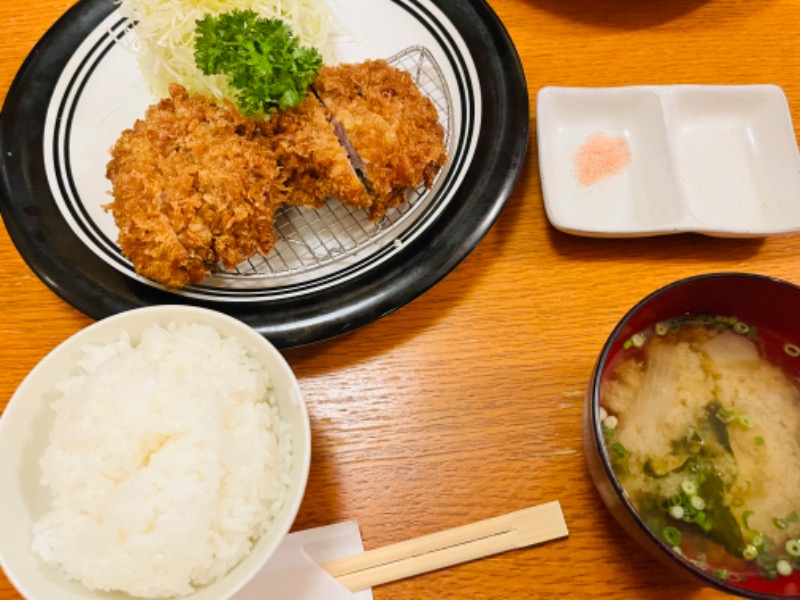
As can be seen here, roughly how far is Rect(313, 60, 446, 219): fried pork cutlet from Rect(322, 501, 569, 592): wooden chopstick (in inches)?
36.4

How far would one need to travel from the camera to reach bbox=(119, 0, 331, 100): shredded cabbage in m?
2.00

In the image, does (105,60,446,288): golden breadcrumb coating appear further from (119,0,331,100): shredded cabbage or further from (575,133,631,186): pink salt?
(575,133,631,186): pink salt

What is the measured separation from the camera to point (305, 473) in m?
1.32

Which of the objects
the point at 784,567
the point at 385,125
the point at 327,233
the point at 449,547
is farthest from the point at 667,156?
the point at 449,547

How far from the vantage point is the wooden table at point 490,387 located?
4.86 ft

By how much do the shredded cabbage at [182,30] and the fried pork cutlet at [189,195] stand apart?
282 mm

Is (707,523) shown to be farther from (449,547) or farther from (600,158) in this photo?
(600,158)

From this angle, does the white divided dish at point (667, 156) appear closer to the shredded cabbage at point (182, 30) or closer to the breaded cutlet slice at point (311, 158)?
the breaded cutlet slice at point (311, 158)

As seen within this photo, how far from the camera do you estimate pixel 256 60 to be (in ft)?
5.79

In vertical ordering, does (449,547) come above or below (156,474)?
below

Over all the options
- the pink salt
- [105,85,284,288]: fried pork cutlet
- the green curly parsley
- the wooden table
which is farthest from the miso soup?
the green curly parsley

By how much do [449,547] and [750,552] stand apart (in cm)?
63

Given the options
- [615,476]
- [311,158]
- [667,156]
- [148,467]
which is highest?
[311,158]

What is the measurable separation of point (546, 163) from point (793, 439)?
1.00 meters
